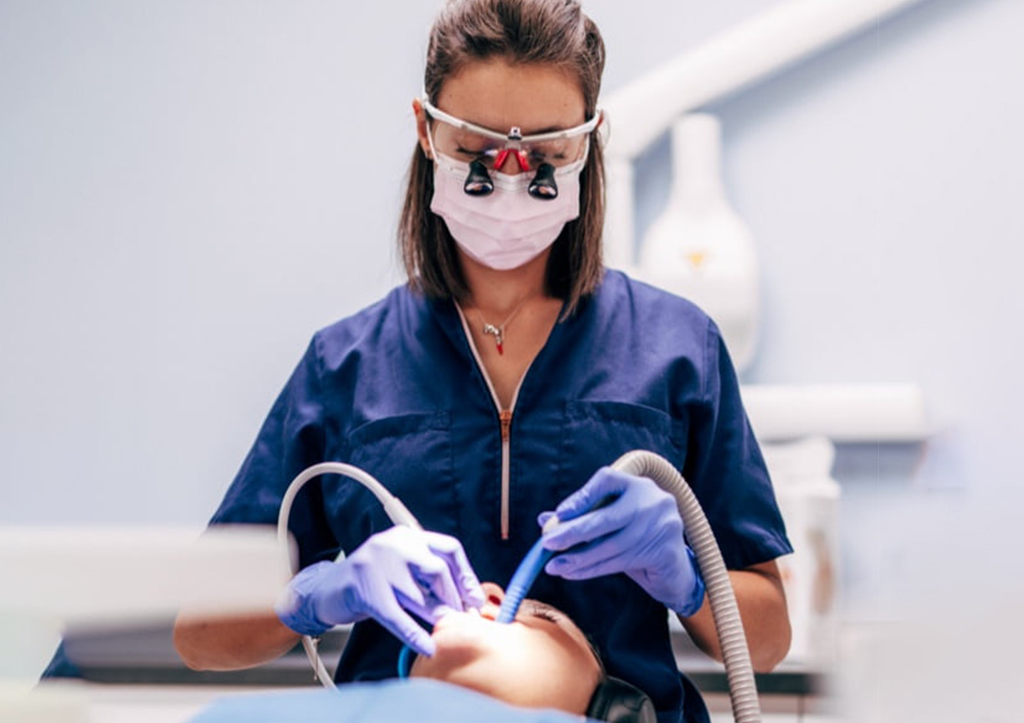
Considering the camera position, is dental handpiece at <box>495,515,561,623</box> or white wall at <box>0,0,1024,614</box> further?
white wall at <box>0,0,1024,614</box>

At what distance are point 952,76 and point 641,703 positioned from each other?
149 centimetres

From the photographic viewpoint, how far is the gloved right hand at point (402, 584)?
115cm

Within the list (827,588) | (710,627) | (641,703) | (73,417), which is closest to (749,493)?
(710,627)

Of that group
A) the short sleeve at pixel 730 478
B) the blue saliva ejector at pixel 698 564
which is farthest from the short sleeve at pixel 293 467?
the short sleeve at pixel 730 478

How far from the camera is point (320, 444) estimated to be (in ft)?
4.75

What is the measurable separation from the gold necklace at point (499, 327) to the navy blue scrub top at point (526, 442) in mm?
39

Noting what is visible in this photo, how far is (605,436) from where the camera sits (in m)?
1.35

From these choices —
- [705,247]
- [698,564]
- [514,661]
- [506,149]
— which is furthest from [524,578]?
[705,247]

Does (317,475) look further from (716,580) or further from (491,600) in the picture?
(716,580)

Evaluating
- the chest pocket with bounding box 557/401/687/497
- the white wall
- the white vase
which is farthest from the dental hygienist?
the white wall

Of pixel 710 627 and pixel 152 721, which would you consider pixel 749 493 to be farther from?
pixel 152 721

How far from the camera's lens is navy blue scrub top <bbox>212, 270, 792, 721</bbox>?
4.39 feet

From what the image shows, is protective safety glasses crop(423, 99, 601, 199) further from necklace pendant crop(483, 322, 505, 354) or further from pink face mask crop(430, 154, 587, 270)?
necklace pendant crop(483, 322, 505, 354)

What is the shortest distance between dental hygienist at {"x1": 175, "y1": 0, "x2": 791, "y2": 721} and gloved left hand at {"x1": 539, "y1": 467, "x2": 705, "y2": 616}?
1cm
